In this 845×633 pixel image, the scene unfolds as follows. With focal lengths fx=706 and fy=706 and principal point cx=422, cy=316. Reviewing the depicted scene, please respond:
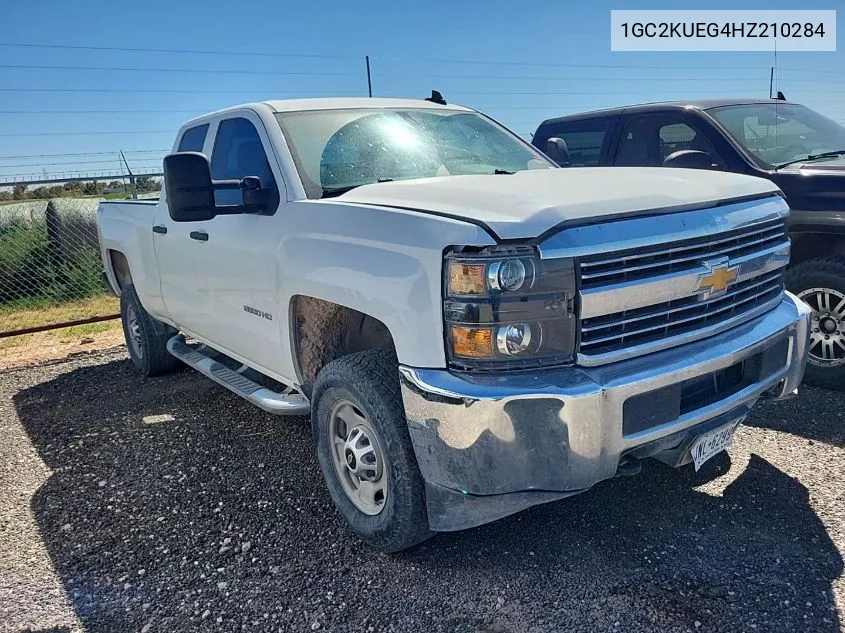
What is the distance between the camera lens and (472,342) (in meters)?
2.43

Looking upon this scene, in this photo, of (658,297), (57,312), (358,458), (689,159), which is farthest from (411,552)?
(57,312)

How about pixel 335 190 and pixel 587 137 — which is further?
pixel 587 137

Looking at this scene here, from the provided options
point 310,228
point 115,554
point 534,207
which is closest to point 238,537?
point 115,554

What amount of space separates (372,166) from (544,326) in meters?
1.56

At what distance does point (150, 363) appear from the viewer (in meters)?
5.91

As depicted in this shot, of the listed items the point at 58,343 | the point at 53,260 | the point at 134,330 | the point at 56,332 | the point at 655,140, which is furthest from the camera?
the point at 53,260

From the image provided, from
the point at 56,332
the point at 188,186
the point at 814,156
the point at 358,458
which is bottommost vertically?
the point at 56,332

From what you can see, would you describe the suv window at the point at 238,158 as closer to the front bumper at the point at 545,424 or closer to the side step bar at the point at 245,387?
the side step bar at the point at 245,387

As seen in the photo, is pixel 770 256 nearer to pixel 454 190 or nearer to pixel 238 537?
pixel 454 190

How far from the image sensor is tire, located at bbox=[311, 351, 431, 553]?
2758 millimetres

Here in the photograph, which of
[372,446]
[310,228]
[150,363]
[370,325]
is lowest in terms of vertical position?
[150,363]

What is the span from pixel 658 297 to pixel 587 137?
4084 mm

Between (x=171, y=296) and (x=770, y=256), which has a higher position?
(x=770, y=256)

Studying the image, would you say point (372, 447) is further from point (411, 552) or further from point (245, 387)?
point (245, 387)
